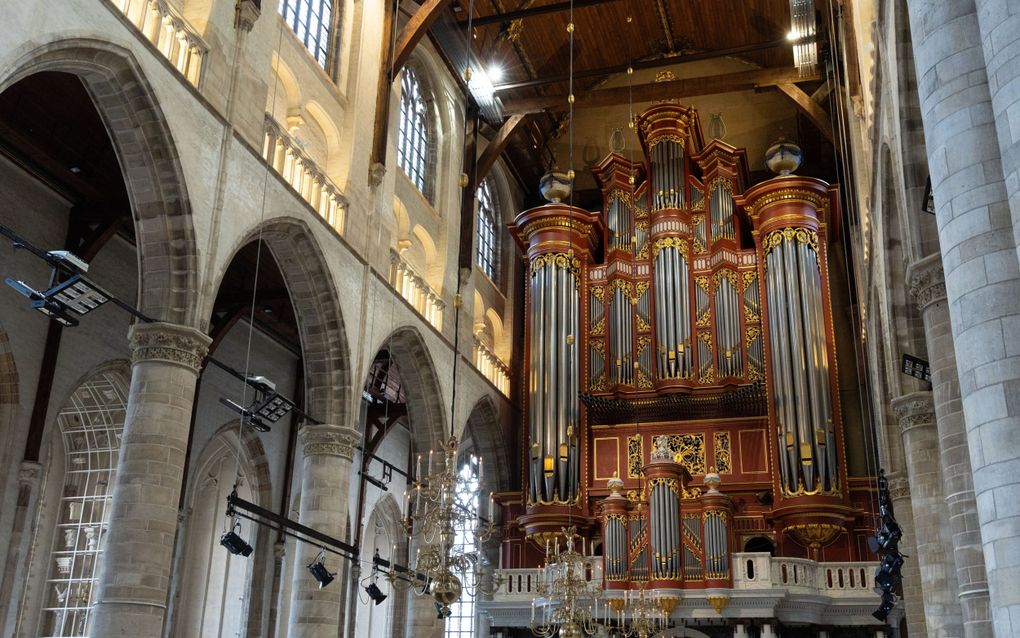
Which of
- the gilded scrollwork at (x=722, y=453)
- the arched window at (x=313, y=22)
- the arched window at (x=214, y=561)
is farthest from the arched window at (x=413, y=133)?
the gilded scrollwork at (x=722, y=453)

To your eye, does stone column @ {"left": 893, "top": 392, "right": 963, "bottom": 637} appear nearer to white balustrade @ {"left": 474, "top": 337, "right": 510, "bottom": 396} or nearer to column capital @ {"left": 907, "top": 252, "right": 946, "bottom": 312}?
column capital @ {"left": 907, "top": 252, "right": 946, "bottom": 312}

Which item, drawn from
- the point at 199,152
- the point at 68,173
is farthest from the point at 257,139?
the point at 68,173

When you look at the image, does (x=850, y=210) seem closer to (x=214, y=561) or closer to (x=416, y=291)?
(x=416, y=291)

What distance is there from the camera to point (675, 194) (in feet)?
76.5

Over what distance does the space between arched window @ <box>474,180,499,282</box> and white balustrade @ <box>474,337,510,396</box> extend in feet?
7.03

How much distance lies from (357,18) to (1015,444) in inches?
587

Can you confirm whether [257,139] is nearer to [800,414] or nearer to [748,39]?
[800,414]

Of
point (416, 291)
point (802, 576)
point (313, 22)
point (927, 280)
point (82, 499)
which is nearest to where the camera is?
point (927, 280)

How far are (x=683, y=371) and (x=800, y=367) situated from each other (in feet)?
7.72

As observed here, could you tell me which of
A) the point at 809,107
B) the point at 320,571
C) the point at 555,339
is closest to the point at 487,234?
the point at 555,339

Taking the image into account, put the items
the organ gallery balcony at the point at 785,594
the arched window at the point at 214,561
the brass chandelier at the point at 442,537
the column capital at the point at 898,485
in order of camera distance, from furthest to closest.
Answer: the arched window at the point at 214,561, the organ gallery balcony at the point at 785,594, the column capital at the point at 898,485, the brass chandelier at the point at 442,537

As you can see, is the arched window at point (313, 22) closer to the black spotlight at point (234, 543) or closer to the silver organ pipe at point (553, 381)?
the silver organ pipe at point (553, 381)

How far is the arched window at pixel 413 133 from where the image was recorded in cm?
2083

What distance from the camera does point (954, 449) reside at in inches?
356
